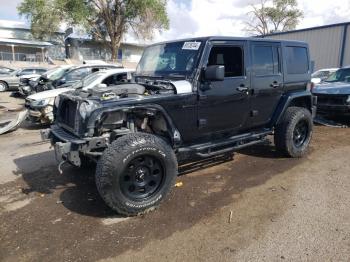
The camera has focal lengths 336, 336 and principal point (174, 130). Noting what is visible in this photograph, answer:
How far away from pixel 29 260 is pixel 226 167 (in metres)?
3.43

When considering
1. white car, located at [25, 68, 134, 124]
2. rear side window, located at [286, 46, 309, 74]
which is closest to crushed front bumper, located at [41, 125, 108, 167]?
rear side window, located at [286, 46, 309, 74]

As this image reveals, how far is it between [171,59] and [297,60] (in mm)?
2532

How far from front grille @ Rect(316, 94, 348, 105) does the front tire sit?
6341mm

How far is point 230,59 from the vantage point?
5.09 meters

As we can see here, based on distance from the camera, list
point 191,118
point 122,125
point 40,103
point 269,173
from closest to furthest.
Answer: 1. point 122,125
2. point 191,118
3. point 269,173
4. point 40,103

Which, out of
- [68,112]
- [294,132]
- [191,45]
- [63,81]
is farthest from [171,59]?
[63,81]

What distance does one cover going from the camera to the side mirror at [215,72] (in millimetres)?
4363

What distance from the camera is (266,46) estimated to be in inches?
A: 215

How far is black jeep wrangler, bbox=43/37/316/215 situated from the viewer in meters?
3.95

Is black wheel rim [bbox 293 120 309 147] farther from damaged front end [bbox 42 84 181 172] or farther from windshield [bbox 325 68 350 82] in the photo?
windshield [bbox 325 68 350 82]

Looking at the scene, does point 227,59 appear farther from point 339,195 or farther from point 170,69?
point 339,195

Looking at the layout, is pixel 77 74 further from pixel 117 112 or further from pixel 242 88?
pixel 117 112

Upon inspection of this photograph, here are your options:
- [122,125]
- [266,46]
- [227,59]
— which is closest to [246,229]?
[122,125]

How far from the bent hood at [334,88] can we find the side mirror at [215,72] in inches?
225
